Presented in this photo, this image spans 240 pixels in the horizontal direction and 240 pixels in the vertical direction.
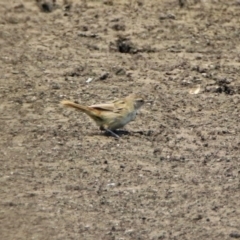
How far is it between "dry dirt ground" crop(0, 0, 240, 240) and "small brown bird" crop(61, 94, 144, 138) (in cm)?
13

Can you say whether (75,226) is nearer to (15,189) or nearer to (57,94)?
(15,189)

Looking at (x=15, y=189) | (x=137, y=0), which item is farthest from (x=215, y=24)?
(x=15, y=189)

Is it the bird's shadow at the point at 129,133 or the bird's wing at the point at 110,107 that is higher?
the bird's wing at the point at 110,107

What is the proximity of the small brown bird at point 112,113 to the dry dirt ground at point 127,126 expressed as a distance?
0.13 metres

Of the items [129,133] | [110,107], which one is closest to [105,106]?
[110,107]

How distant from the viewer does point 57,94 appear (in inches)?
468

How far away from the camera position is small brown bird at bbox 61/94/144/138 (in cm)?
1088

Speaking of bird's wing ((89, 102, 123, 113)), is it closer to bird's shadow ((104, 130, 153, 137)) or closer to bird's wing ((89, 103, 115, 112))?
bird's wing ((89, 103, 115, 112))

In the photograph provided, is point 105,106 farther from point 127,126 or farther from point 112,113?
point 127,126

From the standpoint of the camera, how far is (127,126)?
11.3 m

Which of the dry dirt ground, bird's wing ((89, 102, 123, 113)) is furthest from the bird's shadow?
bird's wing ((89, 102, 123, 113))

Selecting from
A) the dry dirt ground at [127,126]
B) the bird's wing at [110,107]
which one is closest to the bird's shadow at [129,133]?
the dry dirt ground at [127,126]

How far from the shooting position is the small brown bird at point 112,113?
10.9 meters

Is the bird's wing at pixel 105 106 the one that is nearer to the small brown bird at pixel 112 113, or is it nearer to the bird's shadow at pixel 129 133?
the small brown bird at pixel 112 113
